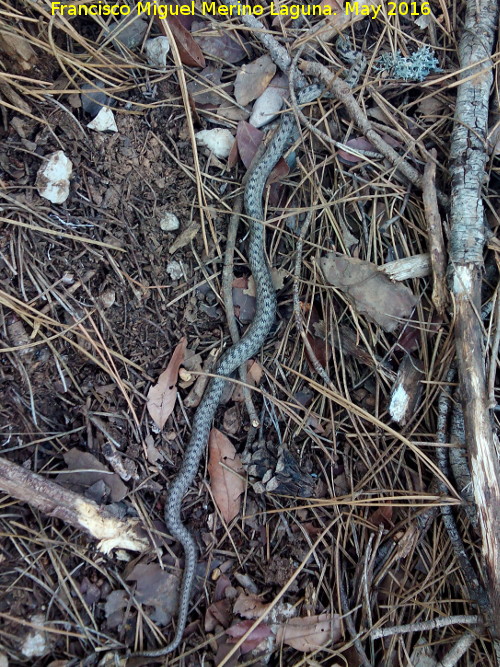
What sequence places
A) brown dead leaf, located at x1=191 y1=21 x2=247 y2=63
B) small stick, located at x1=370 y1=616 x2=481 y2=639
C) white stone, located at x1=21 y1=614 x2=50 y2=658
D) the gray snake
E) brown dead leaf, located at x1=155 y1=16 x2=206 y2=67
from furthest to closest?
1. brown dead leaf, located at x1=191 y1=21 x2=247 y2=63
2. brown dead leaf, located at x1=155 y1=16 x2=206 y2=67
3. the gray snake
4. small stick, located at x1=370 y1=616 x2=481 y2=639
5. white stone, located at x1=21 y1=614 x2=50 y2=658

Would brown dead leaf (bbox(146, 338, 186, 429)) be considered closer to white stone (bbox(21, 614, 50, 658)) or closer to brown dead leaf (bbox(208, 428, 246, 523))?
brown dead leaf (bbox(208, 428, 246, 523))

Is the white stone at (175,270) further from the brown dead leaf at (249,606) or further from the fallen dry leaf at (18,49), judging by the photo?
the brown dead leaf at (249,606)

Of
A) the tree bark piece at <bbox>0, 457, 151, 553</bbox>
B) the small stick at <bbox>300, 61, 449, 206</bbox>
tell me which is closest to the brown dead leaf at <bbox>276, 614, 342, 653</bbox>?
the tree bark piece at <bbox>0, 457, 151, 553</bbox>

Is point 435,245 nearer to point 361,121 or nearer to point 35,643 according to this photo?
point 361,121

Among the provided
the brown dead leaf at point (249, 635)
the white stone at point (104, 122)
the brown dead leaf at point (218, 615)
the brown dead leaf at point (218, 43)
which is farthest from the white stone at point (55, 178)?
the brown dead leaf at point (249, 635)

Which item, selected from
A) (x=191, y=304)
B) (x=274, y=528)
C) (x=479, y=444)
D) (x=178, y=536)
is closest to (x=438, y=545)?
(x=479, y=444)

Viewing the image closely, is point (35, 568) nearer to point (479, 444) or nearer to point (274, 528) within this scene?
point (274, 528)
